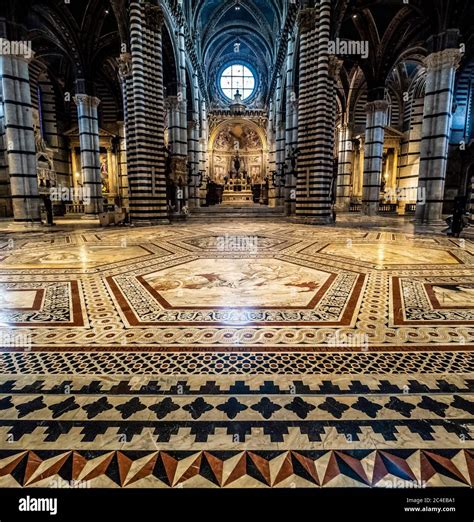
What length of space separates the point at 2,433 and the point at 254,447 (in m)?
1.24

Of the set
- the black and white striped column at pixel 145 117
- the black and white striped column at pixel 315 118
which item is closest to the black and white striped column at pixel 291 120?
the black and white striped column at pixel 315 118

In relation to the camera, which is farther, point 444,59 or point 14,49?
point 444,59

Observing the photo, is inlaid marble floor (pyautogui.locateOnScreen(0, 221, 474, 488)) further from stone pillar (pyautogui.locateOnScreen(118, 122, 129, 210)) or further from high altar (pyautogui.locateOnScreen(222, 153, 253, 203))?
high altar (pyautogui.locateOnScreen(222, 153, 253, 203))

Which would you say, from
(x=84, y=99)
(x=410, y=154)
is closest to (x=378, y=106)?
(x=410, y=154)

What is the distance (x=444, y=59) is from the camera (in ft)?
39.3

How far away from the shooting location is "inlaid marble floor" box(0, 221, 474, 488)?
52.6 inches

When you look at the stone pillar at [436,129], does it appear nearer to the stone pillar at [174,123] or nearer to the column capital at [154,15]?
the column capital at [154,15]

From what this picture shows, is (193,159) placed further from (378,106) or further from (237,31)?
(237,31)

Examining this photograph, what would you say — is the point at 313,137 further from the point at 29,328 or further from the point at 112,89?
the point at 112,89

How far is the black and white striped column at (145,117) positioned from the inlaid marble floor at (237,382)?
885 cm

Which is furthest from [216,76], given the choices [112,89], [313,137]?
[313,137]

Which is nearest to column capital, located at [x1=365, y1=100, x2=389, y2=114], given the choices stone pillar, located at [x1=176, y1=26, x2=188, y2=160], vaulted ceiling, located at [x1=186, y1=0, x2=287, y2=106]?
vaulted ceiling, located at [x1=186, y1=0, x2=287, y2=106]

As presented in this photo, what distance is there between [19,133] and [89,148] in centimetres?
654

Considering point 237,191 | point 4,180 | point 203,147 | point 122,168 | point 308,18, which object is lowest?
point 4,180
